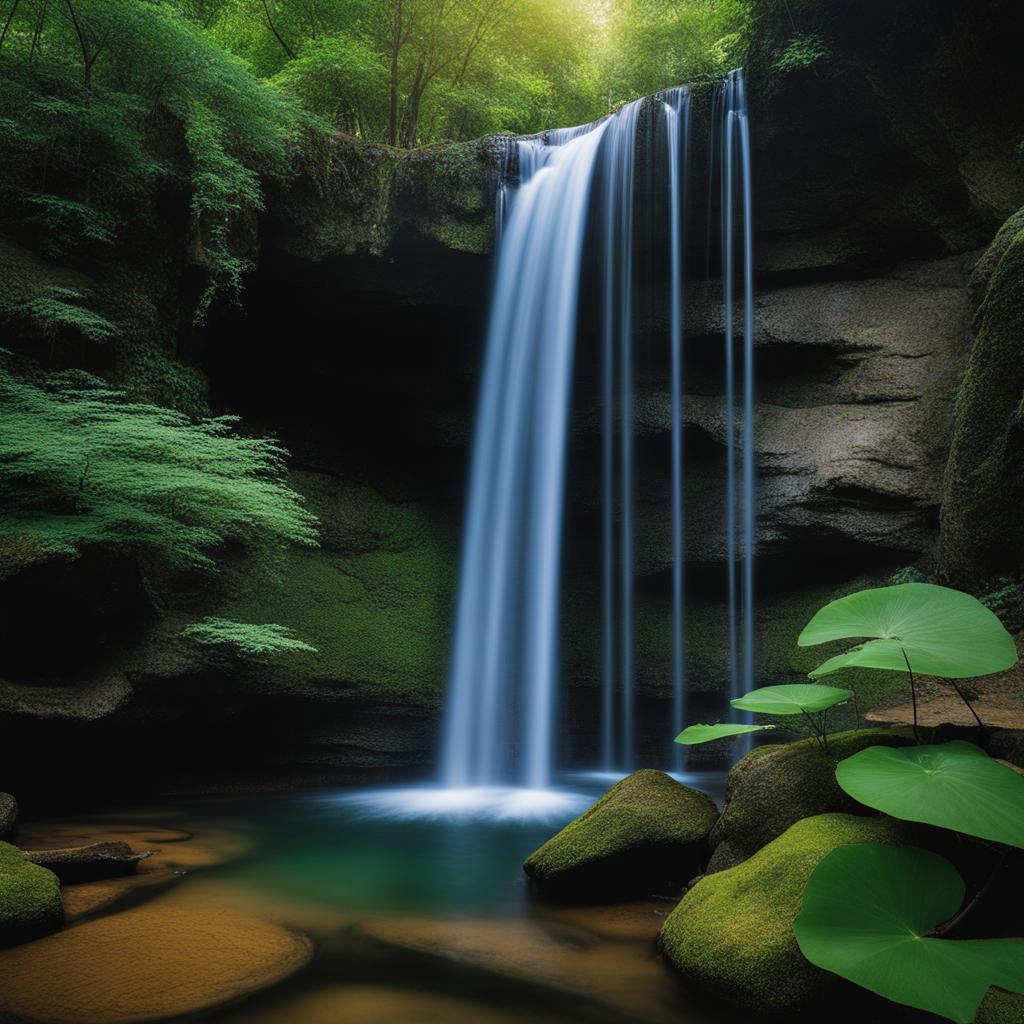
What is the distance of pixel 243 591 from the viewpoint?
9859mm

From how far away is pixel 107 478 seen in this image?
674 cm

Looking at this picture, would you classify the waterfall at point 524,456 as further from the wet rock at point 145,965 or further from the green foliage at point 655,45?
the green foliage at point 655,45

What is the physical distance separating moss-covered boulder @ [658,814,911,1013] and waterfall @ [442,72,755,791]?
6.62m

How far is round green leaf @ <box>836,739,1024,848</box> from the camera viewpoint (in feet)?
8.76

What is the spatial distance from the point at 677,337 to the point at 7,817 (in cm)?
882

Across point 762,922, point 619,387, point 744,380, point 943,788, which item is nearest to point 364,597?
point 619,387

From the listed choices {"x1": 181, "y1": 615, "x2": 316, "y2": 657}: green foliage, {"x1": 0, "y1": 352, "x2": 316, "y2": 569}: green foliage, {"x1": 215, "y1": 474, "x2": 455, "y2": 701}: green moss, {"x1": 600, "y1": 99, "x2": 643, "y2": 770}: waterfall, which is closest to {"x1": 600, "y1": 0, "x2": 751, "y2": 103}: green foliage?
{"x1": 600, "y1": 99, "x2": 643, "y2": 770}: waterfall

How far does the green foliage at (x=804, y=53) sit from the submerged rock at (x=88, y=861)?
428 inches

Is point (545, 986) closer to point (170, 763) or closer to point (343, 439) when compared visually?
point (170, 763)

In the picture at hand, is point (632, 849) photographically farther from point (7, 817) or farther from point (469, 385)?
point (469, 385)

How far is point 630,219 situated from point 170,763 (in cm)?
887

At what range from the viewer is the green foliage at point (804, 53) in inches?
386

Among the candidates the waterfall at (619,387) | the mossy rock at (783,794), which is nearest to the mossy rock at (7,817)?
the mossy rock at (783,794)

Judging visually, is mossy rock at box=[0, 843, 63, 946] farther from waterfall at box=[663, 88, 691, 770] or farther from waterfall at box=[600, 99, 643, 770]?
waterfall at box=[663, 88, 691, 770]
